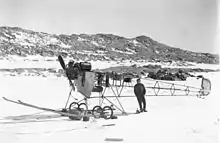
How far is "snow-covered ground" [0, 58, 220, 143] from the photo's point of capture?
192cm

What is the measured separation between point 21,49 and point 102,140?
2033 millimetres

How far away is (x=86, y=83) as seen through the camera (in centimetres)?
232

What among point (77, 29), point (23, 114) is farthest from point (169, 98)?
point (23, 114)

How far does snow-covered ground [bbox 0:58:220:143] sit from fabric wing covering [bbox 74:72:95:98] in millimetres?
199

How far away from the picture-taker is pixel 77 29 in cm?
249

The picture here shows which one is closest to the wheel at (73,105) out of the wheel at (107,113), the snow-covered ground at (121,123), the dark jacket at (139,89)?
the snow-covered ground at (121,123)

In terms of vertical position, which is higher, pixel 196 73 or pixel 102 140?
pixel 196 73

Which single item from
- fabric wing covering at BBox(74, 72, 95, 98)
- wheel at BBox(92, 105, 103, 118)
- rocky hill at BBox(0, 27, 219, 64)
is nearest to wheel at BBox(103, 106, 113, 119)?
wheel at BBox(92, 105, 103, 118)

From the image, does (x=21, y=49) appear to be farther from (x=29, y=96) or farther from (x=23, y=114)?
(x=23, y=114)

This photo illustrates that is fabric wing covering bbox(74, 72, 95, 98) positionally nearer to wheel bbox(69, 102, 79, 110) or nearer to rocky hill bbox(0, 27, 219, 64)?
wheel bbox(69, 102, 79, 110)

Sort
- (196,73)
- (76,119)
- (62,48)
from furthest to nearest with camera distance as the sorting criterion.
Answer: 1. (196,73)
2. (62,48)
3. (76,119)

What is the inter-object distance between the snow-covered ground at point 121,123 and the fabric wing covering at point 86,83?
20cm

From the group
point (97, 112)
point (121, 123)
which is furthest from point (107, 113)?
point (121, 123)

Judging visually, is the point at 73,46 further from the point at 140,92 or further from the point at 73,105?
the point at 140,92
